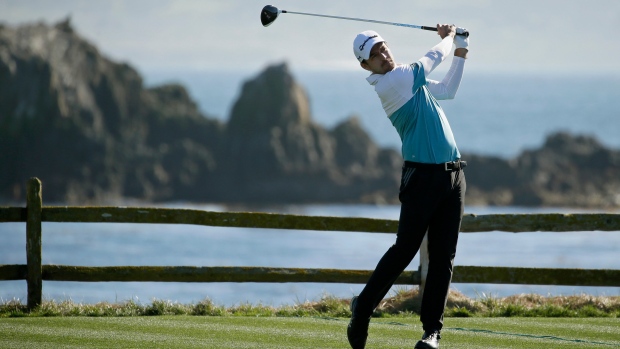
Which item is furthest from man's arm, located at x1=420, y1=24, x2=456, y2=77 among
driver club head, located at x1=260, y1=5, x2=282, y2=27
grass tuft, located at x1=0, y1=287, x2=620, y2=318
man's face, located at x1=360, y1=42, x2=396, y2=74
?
grass tuft, located at x1=0, y1=287, x2=620, y2=318

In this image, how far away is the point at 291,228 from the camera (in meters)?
9.74

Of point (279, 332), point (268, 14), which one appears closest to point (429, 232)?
point (279, 332)

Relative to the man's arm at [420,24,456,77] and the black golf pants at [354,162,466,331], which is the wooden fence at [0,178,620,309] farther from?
the man's arm at [420,24,456,77]

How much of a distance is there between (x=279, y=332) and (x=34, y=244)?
8.79 feet

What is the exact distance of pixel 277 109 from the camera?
289 ft

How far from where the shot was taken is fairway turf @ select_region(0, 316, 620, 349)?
7.63 m

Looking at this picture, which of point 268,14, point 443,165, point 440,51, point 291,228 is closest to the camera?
point 443,165

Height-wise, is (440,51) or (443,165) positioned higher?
(440,51)

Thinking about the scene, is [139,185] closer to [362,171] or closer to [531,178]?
[362,171]

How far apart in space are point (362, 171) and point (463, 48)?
258 ft

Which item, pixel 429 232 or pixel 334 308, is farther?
pixel 334 308

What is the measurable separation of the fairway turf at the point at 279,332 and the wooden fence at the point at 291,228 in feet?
2.40

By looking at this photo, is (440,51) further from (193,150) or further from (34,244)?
(193,150)

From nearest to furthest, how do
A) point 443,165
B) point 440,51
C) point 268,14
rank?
1. point 443,165
2. point 440,51
3. point 268,14
